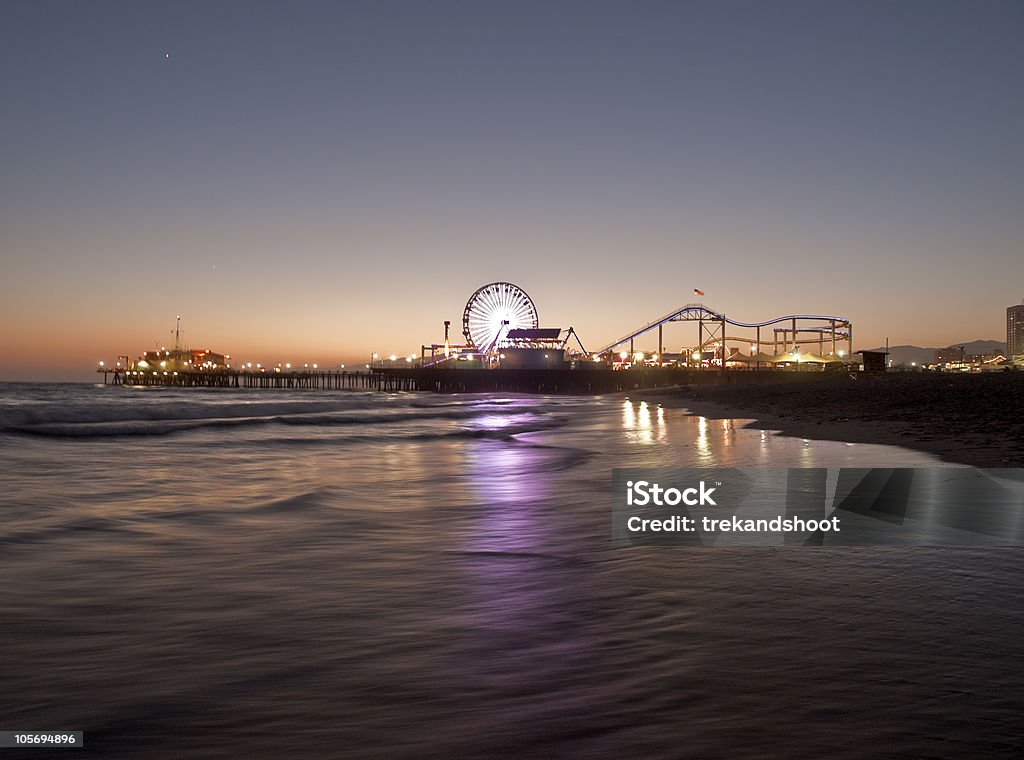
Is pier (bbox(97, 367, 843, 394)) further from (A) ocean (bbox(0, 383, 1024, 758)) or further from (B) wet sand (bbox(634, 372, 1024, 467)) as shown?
(A) ocean (bbox(0, 383, 1024, 758))

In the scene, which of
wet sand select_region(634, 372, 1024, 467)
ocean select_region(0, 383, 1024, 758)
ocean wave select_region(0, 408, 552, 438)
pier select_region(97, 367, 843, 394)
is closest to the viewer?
ocean select_region(0, 383, 1024, 758)

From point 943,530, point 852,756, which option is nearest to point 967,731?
point 852,756

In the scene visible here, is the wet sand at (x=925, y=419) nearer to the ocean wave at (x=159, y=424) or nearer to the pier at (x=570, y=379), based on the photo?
the ocean wave at (x=159, y=424)

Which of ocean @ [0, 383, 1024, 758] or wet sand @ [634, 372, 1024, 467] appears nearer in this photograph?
ocean @ [0, 383, 1024, 758]

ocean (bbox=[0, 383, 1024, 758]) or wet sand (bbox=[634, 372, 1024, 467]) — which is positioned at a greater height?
wet sand (bbox=[634, 372, 1024, 467])

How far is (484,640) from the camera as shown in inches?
193

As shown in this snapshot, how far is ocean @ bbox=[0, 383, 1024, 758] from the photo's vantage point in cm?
347

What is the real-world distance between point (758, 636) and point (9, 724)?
432 centimetres

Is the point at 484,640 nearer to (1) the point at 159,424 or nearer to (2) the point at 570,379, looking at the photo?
(1) the point at 159,424

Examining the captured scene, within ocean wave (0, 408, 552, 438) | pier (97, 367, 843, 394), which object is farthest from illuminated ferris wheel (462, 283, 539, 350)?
ocean wave (0, 408, 552, 438)

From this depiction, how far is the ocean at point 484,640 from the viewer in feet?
11.4

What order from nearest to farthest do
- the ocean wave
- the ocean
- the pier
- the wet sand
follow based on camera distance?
1. the ocean
2. the wet sand
3. the ocean wave
4. the pier

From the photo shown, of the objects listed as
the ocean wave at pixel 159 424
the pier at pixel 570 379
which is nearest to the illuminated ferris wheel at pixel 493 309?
the pier at pixel 570 379

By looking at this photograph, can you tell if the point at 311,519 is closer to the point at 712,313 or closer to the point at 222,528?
the point at 222,528
